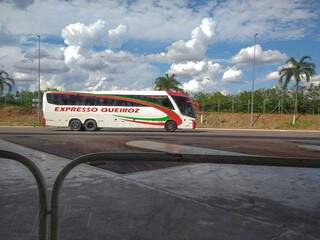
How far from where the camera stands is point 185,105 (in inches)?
1085

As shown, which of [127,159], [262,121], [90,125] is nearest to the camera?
[127,159]

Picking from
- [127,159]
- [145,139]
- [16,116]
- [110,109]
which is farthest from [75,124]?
[127,159]

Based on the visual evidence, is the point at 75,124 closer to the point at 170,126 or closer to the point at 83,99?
the point at 83,99

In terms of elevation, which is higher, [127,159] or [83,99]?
[83,99]

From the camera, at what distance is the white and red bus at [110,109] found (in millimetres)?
27078

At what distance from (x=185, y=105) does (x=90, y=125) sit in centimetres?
679

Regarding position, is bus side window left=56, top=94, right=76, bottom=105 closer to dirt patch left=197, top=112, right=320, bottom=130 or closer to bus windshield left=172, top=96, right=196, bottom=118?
bus windshield left=172, top=96, right=196, bottom=118

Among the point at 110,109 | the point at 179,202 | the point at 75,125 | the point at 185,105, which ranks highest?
the point at 185,105

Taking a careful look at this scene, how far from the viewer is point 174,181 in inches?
317

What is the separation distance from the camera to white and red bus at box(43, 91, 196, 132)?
27078mm

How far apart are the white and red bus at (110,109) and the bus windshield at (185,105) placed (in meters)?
0.17

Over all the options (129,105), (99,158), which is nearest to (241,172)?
(99,158)

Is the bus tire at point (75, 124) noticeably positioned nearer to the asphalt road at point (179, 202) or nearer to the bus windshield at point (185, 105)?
the bus windshield at point (185, 105)

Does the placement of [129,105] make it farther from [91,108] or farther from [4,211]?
[4,211]
